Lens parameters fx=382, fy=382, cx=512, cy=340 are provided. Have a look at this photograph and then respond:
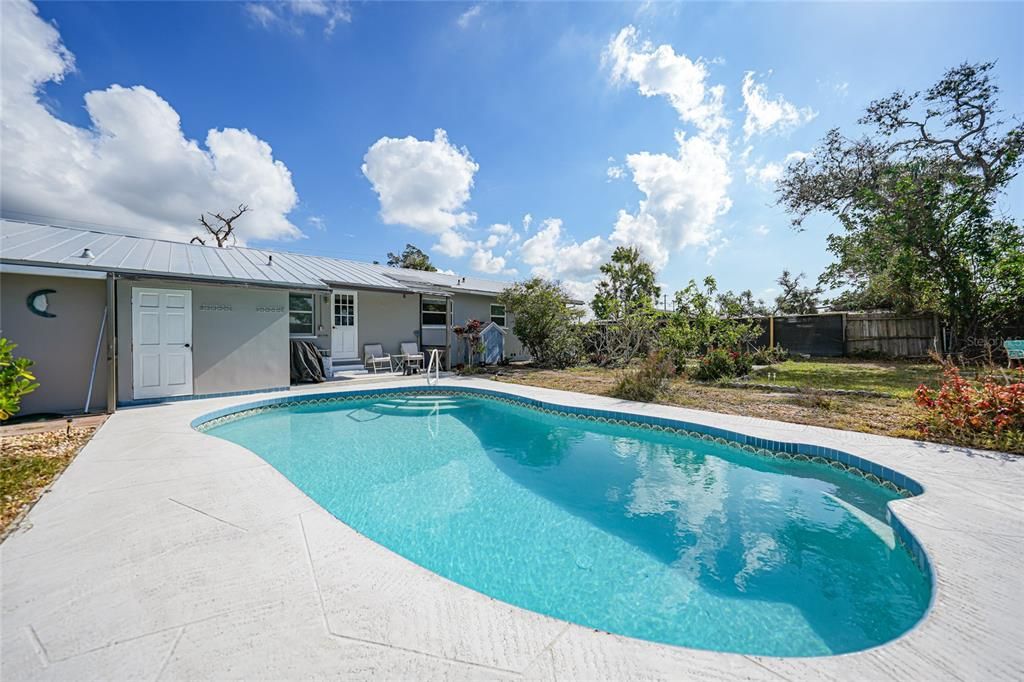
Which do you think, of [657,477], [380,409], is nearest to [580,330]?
[380,409]

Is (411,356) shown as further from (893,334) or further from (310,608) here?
(893,334)

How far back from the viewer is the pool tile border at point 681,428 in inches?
141

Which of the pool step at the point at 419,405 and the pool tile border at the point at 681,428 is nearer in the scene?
the pool tile border at the point at 681,428

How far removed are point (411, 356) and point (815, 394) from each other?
10.1 meters

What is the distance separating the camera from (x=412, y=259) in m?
35.4

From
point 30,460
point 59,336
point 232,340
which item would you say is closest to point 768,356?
point 232,340

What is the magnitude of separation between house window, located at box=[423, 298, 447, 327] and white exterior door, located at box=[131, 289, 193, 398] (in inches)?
276

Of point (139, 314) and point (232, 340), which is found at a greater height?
point (139, 314)

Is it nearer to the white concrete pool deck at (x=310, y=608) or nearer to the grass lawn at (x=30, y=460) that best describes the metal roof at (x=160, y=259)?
the grass lawn at (x=30, y=460)

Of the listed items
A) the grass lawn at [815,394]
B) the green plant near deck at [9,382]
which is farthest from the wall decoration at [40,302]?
the grass lawn at [815,394]

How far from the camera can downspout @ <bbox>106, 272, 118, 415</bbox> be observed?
6.44 metres

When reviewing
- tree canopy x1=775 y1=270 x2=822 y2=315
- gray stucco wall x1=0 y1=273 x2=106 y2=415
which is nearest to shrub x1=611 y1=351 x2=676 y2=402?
gray stucco wall x1=0 y1=273 x2=106 y2=415

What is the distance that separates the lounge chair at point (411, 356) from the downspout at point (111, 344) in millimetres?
6295

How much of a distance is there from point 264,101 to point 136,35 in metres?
2.85
